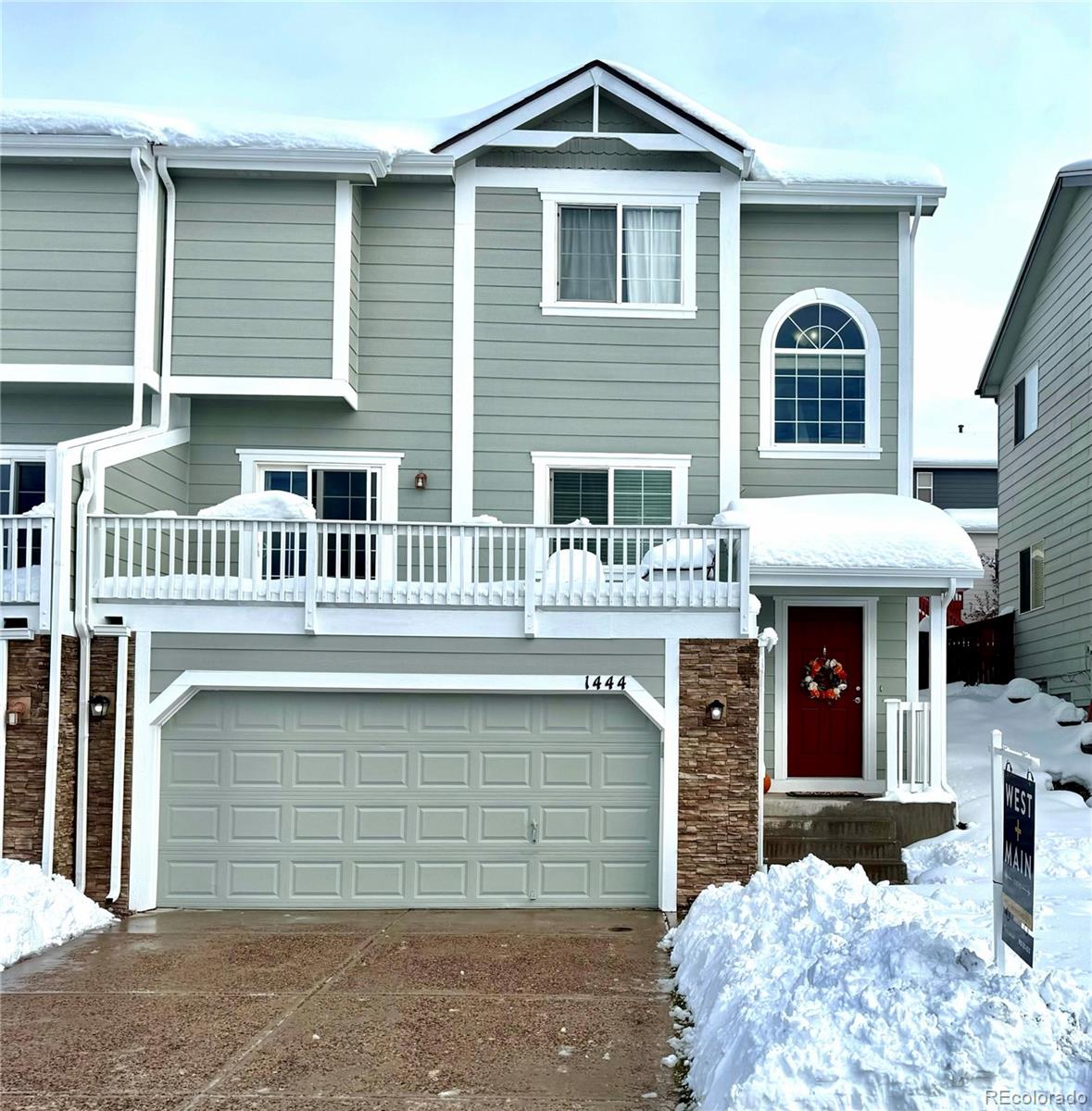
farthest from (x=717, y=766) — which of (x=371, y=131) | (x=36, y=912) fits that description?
(x=371, y=131)

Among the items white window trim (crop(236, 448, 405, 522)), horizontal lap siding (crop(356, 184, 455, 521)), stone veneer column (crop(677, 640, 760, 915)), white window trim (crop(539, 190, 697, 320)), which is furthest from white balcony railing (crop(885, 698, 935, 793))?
white window trim (crop(236, 448, 405, 522))

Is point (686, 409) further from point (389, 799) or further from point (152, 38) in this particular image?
point (152, 38)

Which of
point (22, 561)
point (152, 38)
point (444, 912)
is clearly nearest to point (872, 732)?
point (444, 912)

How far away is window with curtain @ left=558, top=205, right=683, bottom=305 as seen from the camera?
1407 cm

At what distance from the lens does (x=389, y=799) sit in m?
11.5

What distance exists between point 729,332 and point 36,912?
355 inches

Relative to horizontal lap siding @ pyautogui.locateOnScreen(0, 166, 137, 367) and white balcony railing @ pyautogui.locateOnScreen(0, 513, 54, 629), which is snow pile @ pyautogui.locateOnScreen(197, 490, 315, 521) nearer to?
white balcony railing @ pyautogui.locateOnScreen(0, 513, 54, 629)

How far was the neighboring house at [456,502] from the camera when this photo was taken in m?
11.3

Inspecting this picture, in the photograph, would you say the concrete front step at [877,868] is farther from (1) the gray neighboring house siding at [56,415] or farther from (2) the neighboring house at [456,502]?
(1) the gray neighboring house siding at [56,415]

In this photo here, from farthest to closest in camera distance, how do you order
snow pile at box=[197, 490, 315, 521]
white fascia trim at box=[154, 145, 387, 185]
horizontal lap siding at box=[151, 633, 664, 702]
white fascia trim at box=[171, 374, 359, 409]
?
white fascia trim at box=[171, 374, 359, 409] < white fascia trim at box=[154, 145, 387, 185] < snow pile at box=[197, 490, 315, 521] < horizontal lap siding at box=[151, 633, 664, 702]

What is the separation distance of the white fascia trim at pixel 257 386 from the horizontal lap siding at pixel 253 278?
2.4 inches

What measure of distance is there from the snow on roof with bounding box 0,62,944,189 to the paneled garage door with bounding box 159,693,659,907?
5.93 metres

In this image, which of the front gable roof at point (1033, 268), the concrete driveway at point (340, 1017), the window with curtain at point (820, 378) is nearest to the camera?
the concrete driveway at point (340, 1017)

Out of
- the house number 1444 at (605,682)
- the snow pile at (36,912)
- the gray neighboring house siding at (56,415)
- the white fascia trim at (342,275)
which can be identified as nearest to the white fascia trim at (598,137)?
the white fascia trim at (342,275)
